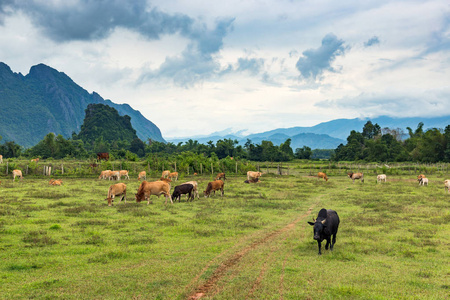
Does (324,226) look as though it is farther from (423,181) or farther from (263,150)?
(263,150)

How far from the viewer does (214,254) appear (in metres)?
10.7

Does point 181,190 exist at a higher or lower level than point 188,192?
higher

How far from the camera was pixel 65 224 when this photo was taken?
14758 mm

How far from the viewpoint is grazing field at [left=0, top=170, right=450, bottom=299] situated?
790 centimetres

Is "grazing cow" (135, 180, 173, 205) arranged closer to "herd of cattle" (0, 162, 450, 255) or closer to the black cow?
"herd of cattle" (0, 162, 450, 255)

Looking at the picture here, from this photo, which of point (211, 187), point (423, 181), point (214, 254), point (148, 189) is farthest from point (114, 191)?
point (423, 181)

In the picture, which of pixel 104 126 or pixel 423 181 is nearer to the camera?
pixel 423 181

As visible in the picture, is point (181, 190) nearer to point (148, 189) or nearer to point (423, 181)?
point (148, 189)

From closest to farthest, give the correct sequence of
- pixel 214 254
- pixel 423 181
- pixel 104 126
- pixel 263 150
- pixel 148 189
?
pixel 214 254 → pixel 148 189 → pixel 423 181 → pixel 263 150 → pixel 104 126

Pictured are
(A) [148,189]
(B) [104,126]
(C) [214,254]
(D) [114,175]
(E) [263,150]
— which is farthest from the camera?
(B) [104,126]

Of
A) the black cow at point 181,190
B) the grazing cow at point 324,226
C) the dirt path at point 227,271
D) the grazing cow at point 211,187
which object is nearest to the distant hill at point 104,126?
the grazing cow at point 211,187

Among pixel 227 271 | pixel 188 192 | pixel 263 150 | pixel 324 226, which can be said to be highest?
pixel 263 150

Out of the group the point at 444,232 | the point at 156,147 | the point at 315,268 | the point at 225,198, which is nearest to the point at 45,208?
the point at 225,198

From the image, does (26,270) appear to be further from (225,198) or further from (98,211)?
(225,198)
